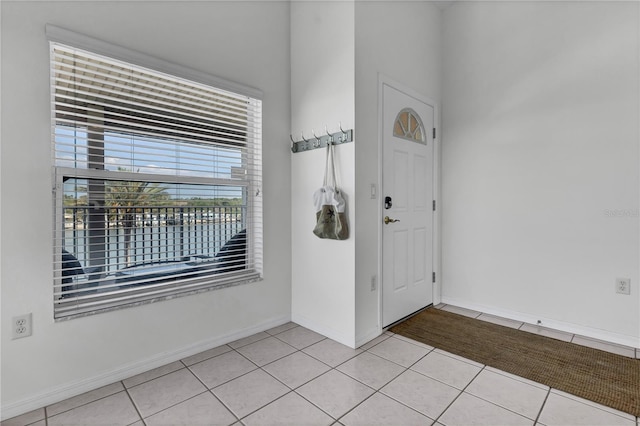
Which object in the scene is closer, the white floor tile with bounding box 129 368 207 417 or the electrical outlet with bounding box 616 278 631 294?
the white floor tile with bounding box 129 368 207 417

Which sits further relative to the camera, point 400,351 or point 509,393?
point 400,351

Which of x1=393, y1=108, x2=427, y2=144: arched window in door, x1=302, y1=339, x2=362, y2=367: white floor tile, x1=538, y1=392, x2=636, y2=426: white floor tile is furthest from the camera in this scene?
x1=393, y1=108, x2=427, y2=144: arched window in door

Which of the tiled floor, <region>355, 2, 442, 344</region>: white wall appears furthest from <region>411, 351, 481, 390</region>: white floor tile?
<region>355, 2, 442, 344</region>: white wall

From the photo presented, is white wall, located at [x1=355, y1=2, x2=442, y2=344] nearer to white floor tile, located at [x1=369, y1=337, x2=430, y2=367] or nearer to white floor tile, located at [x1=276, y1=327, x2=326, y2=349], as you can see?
white floor tile, located at [x1=369, y1=337, x2=430, y2=367]

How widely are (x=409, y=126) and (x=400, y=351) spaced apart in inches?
77.2

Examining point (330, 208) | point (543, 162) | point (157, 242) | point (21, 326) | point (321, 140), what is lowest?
point (21, 326)

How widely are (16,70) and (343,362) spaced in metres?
2.53

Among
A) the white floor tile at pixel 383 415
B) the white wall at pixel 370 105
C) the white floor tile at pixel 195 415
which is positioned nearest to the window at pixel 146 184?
the white floor tile at pixel 195 415

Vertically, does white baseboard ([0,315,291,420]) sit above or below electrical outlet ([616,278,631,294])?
below

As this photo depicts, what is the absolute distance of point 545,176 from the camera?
8.91 feet

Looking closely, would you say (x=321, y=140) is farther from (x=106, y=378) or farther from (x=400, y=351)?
(x=106, y=378)

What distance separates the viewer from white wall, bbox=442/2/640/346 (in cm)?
238

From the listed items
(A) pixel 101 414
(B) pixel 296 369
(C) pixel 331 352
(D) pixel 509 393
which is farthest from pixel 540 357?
(A) pixel 101 414

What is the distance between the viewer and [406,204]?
2.92 m
